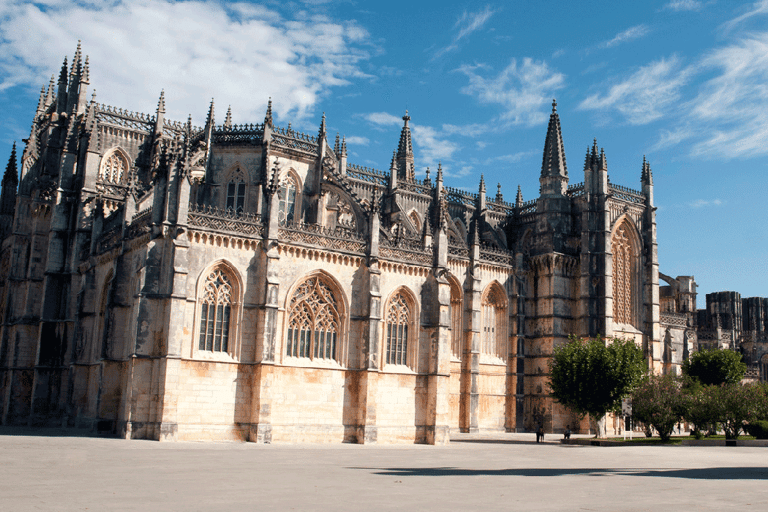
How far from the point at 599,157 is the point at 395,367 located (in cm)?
2874

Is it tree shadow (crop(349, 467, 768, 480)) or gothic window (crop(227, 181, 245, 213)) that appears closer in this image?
tree shadow (crop(349, 467, 768, 480))

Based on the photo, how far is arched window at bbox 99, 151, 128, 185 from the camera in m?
46.4

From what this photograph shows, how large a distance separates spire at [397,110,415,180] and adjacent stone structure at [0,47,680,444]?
202 mm

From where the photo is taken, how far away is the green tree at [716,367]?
60062 mm

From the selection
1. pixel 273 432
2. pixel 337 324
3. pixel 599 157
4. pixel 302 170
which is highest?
pixel 599 157

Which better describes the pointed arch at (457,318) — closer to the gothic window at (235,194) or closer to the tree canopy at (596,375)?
the tree canopy at (596,375)

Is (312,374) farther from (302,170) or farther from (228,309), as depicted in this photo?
(302,170)

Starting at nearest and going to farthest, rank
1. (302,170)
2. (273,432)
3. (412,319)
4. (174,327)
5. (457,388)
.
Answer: (174,327) → (273,432) → (412,319) → (302,170) → (457,388)

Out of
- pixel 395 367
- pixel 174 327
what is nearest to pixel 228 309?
pixel 174 327

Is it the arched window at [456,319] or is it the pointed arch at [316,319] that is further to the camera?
the arched window at [456,319]

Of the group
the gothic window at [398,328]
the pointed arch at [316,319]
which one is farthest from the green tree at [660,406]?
the pointed arch at [316,319]

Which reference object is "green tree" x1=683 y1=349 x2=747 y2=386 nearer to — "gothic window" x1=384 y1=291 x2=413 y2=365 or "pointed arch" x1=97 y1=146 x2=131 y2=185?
"gothic window" x1=384 y1=291 x2=413 y2=365

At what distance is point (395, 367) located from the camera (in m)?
36.6

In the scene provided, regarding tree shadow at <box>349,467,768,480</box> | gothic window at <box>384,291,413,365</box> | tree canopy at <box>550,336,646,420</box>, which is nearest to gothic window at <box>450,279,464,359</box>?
tree canopy at <box>550,336,646,420</box>
